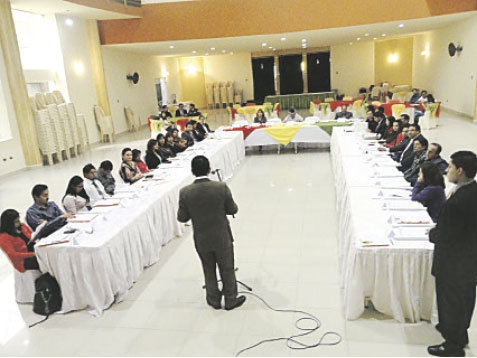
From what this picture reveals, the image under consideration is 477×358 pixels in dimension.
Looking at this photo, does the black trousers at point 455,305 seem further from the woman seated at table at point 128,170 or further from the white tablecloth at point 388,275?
the woman seated at table at point 128,170

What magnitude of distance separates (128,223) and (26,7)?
1026cm

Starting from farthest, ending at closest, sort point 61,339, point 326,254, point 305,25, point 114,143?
1. point 114,143
2. point 305,25
3. point 326,254
4. point 61,339

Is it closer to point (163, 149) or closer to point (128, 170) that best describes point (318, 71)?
point (163, 149)

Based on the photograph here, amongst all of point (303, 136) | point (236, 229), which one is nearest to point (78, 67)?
point (303, 136)

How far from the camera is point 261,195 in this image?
290 inches

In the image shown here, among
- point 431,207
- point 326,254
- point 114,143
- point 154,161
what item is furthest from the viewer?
point 114,143

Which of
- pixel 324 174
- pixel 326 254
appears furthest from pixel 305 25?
pixel 326 254

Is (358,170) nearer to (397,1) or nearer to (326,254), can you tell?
(326,254)

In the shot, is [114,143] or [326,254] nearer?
[326,254]

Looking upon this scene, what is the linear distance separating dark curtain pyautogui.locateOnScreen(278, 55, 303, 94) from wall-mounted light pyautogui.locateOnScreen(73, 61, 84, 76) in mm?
13740

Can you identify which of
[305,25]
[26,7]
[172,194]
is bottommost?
[172,194]

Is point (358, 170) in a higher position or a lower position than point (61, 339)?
higher

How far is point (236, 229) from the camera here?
19.3ft

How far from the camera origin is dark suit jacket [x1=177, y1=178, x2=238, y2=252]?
346 cm
